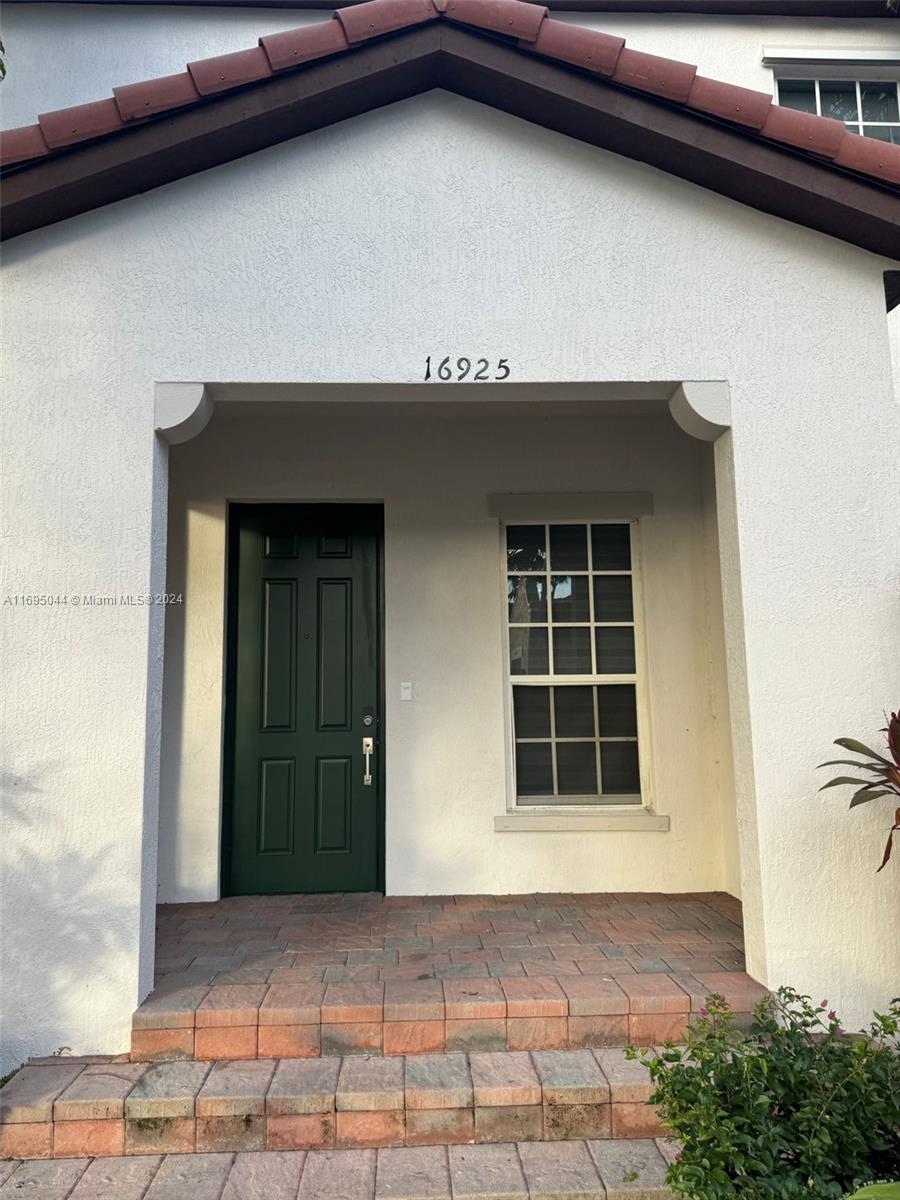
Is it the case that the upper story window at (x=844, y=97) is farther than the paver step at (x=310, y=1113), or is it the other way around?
the upper story window at (x=844, y=97)

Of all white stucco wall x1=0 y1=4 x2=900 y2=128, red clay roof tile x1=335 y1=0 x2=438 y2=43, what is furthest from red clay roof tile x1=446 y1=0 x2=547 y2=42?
white stucco wall x1=0 y1=4 x2=900 y2=128

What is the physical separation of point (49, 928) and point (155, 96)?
368cm

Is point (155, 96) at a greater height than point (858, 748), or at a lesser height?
greater

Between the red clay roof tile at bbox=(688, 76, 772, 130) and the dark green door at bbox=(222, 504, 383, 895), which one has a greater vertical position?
the red clay roof tile at bbox=(688, 76, 772, 130)

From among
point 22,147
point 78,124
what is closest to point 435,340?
point 78,124

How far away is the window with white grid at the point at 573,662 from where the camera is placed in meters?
5.05

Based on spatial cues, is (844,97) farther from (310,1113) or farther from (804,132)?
(310,1113)

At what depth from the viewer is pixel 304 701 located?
16.4ft

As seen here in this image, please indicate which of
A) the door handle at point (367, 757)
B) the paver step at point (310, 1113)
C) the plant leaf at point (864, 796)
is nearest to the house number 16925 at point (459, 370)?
the plant leaf at point (864, 796)

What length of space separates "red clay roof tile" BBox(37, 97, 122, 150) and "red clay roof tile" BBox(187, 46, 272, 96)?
0.40 metres

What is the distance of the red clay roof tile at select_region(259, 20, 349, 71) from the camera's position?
323 centimetres

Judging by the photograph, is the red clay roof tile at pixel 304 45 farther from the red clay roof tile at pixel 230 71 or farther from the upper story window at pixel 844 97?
the upper story window at pixel 844 97

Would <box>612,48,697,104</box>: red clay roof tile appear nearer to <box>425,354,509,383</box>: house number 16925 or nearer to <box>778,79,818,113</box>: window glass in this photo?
<box>425,354,509,383</box>: house number 16925
